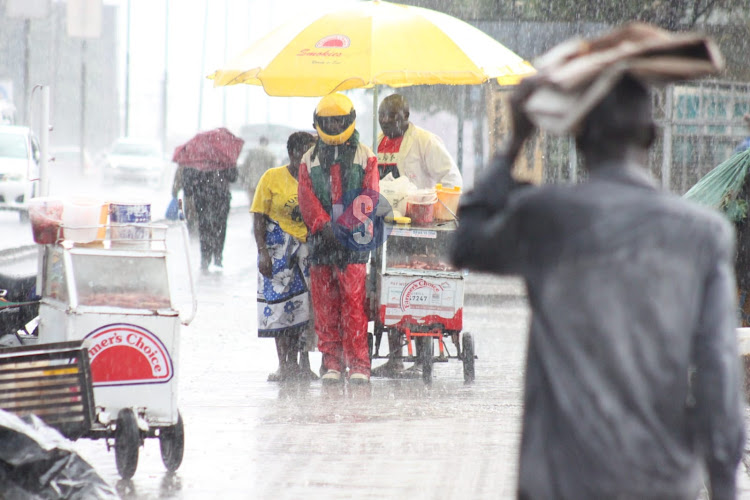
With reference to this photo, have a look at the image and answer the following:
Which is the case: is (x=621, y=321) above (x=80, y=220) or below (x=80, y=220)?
above

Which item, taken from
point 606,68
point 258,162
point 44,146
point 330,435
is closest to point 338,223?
point 330,435

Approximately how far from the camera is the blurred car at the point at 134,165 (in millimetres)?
48312

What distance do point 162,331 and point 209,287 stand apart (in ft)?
29.7

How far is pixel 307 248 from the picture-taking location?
332 inches

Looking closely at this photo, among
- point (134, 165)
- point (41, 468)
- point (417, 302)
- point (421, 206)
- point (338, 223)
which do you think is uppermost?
point (421, 206)

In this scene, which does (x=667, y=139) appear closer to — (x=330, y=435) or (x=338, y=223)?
(x=338, y=223)

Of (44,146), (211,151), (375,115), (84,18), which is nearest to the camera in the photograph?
(44,146)

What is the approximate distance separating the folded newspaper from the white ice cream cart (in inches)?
133

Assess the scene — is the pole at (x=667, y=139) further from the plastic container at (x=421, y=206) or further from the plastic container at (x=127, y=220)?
the plastic container at (x=127, y=220)

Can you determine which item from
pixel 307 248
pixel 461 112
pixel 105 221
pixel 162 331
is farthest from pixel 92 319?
pixel 461 112

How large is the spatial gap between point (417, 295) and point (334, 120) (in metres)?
1.39

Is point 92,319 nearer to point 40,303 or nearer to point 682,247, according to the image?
point 40,303

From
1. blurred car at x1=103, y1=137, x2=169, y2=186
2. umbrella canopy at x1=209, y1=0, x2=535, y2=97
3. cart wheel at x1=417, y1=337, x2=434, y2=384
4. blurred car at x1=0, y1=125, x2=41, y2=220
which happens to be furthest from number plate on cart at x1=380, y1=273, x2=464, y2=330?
blurred car at x1=103, y1=137, x2=169, y2=186

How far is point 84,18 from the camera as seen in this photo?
31.8m
